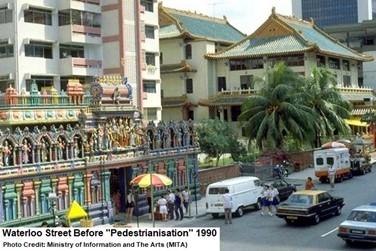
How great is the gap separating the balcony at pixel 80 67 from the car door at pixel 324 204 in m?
26.6

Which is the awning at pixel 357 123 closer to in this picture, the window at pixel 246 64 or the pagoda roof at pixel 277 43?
the pagoda roof at pixel 277 43

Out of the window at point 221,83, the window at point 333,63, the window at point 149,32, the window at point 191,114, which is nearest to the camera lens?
the window at point 149,32

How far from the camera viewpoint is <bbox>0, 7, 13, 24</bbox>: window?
47.0m

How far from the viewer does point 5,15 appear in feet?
155

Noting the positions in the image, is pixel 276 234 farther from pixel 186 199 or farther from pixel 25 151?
pixel 25 151

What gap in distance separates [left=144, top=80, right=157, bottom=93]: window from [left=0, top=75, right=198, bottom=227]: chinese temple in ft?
66.0

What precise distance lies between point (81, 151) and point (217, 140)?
18.6 meters

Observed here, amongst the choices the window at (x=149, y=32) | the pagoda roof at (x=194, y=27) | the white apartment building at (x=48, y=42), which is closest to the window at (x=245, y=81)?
the pagoda roof at (x=194, y=27)

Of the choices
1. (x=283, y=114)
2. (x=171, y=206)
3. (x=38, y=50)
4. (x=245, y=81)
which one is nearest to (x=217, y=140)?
(x=283, y=114)

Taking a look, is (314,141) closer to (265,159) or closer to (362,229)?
(265,159)

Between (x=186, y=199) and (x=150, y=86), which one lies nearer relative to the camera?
(x=186, y=199)

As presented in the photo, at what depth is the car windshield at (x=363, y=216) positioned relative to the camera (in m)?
23.1

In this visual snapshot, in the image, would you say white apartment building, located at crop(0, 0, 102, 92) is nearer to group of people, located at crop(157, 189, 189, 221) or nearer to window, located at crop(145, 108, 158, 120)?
window, located at crop(145, 108, 158, 120)
